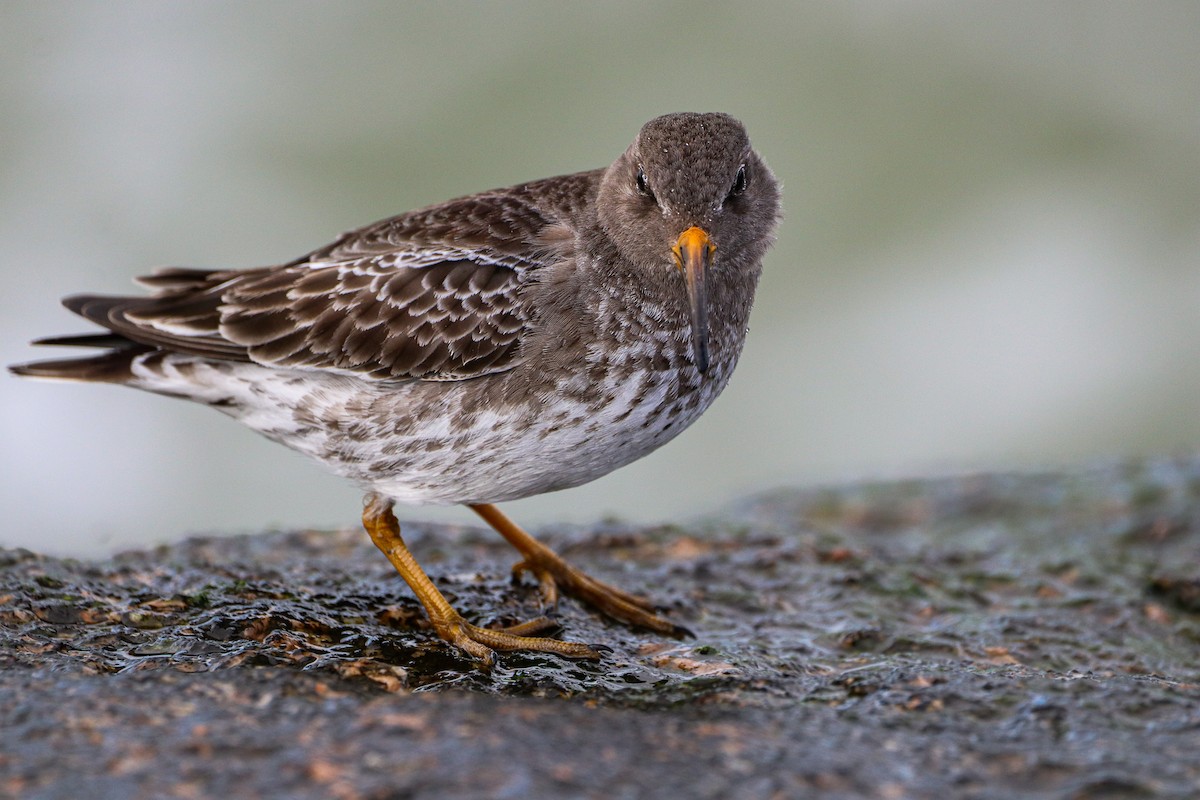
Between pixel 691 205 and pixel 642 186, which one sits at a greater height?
pixel 642 186

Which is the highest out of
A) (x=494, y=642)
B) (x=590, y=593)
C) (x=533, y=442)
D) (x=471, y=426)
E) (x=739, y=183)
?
(x=739, y=183)

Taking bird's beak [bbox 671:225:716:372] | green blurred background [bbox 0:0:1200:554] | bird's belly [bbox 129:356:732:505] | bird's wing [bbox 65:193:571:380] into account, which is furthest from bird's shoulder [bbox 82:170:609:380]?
green blurred background [bbox 0:0:1200:554]

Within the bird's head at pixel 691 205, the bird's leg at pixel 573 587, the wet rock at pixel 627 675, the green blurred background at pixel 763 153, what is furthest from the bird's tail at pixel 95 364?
the green blurred background at pixel 763 153

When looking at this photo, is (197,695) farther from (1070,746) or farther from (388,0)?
(388,0)

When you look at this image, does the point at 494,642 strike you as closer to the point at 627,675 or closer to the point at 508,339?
the point at 627,675

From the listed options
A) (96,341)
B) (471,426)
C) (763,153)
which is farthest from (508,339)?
(763,153)

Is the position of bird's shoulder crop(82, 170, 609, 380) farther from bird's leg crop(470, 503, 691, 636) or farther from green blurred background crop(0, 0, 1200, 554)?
green blurred background crop(0, 0, 1200, 554)
